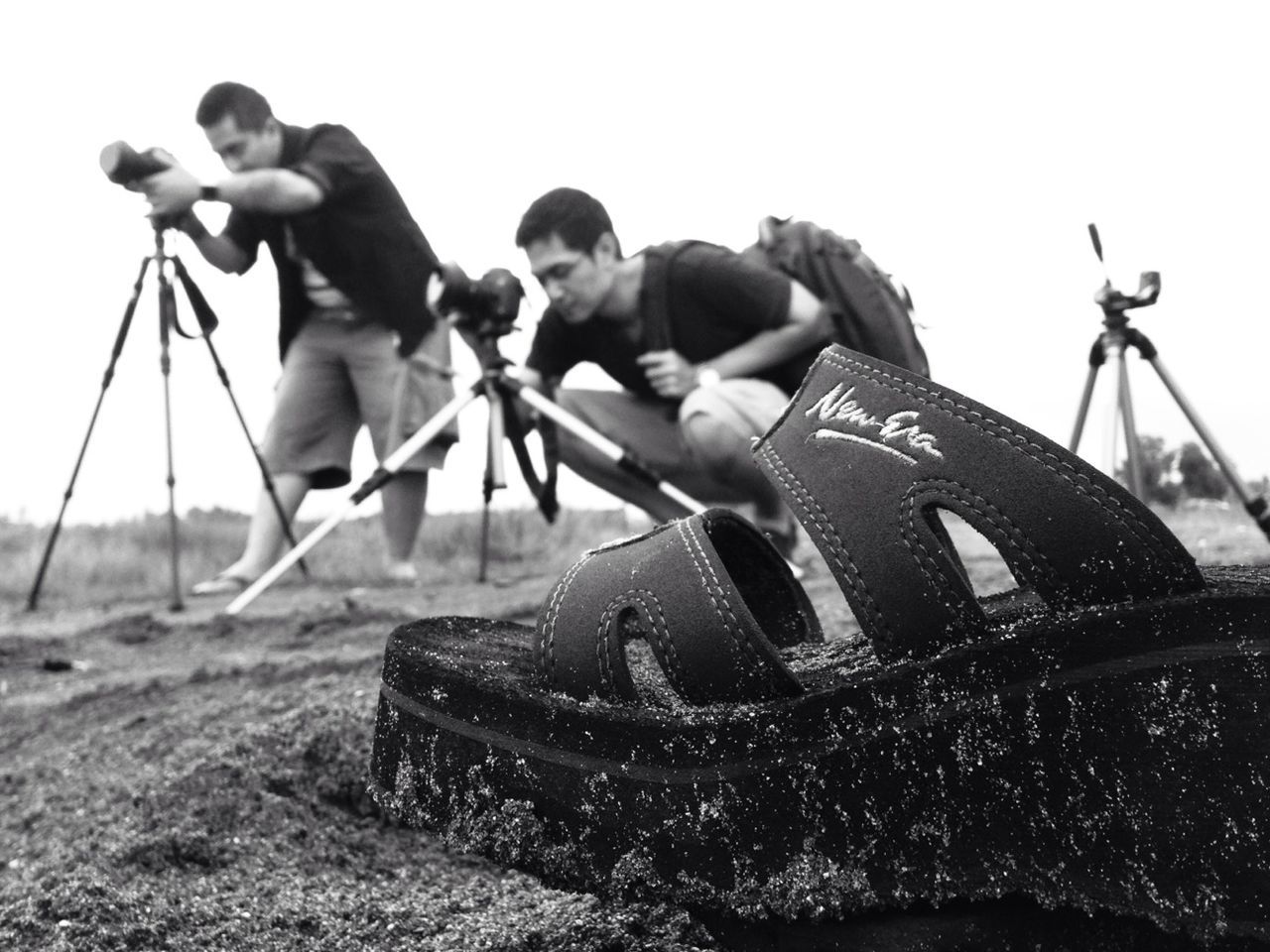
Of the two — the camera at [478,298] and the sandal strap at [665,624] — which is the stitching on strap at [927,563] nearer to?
the sandal strap at [665,624]

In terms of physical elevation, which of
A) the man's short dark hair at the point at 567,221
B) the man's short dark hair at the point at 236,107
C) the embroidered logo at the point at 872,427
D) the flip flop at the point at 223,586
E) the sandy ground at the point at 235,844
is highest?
the man's short dark hair at the point at 236,107

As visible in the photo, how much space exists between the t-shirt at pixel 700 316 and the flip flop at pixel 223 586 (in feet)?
6.09

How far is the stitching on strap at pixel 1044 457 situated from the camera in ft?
2.22

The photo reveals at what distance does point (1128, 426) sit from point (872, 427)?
349 centimetres

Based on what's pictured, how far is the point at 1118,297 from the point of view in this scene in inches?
143

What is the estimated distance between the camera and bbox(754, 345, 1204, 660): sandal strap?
26.9 inches

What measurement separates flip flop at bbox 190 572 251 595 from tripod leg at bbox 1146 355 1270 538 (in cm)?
387

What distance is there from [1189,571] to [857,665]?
0.26m

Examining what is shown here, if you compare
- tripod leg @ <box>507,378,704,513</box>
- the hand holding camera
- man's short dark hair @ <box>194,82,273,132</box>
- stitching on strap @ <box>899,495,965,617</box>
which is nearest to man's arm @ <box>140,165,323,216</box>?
the hand holding camera

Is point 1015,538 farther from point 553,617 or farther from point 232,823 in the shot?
point 232,823

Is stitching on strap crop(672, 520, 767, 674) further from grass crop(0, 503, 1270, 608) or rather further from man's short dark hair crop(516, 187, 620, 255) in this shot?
grass crop(0, 503, 1270, 608)

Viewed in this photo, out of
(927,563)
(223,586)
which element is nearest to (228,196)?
(223,586)

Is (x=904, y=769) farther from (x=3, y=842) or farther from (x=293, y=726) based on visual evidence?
(x=3, y=842)

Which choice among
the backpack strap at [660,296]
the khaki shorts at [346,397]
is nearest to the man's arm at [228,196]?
the khaki shorts at [346,397]
